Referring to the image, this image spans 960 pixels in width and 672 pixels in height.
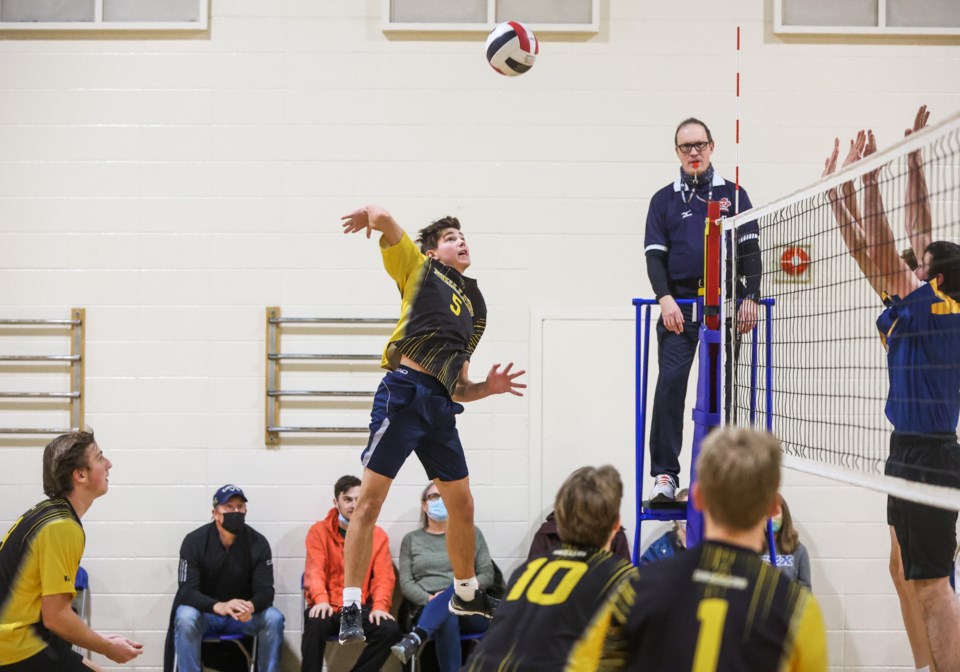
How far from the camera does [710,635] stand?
2590mm

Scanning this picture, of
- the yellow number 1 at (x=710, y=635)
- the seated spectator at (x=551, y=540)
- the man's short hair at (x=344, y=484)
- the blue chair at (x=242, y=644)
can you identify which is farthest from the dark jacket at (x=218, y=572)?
the yellow number 1 at (x=710, y=635)

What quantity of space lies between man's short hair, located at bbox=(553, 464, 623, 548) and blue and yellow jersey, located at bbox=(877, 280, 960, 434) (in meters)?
2.39

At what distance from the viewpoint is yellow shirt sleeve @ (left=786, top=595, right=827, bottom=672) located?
2.58 metres

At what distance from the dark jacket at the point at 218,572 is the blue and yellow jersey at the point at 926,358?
5043 mm

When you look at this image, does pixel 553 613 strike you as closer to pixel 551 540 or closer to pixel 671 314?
pixel 671 314

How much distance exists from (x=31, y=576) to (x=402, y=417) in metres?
2.02

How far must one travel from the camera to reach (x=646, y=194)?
8547mm

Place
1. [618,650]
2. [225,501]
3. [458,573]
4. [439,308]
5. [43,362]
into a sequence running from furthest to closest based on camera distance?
[43,362] → [225,501] → [458,573] → [439,308] → [618,650]

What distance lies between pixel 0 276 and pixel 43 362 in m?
0.84

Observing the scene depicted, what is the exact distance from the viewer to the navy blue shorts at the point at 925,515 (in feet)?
16.4

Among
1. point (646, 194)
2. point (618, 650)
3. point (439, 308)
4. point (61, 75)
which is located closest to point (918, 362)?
point (439, 308)

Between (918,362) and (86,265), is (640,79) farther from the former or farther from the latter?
(86,265)

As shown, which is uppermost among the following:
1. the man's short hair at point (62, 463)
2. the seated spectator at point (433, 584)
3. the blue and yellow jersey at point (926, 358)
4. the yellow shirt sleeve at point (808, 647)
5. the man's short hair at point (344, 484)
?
the blue and yellow jersey at point (926, 358)

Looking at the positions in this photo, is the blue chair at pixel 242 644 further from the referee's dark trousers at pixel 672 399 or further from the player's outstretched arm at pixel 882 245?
the player's outstretched arm at pixel 882 245
